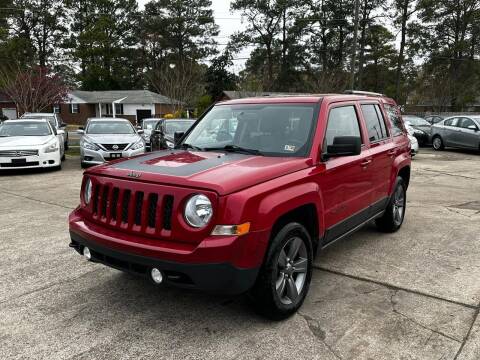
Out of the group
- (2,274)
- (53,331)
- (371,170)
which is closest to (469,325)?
(371,170)

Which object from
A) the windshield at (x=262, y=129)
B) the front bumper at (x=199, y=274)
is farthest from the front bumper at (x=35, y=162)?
the front bumper at (x=199, y=274)

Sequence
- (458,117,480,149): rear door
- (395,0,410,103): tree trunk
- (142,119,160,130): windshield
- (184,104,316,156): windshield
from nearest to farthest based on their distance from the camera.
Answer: (184,104,316,156): windshield → (458,117,480,149): rear door → (142,119,160,130): windshield → (395,0,410,103): tree trunk

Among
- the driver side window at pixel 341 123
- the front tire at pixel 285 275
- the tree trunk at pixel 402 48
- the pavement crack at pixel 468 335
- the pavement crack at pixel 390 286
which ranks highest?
the tree trunk at pixel 402 48

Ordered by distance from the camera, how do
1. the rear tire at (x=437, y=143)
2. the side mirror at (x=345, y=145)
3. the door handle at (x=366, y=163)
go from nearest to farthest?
1. the side mirror at (x=345, y=145)
2. the door handle at (x=366, y=163)
3. the rear tire at (x=437, y=143)

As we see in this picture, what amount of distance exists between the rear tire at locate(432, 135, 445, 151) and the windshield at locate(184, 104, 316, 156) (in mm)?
17379

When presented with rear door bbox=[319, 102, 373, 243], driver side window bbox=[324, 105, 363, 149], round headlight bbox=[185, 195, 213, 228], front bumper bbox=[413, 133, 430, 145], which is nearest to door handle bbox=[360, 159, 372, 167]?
rear door bbox=[319, 102, 373, 243]

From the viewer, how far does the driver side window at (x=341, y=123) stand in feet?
14.0

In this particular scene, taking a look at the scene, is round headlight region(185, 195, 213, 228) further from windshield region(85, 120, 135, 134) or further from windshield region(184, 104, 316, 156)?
windshield region(85, 120, 135, 134)

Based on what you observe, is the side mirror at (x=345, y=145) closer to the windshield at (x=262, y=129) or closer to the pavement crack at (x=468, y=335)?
the windshield at (x=262, y=129)

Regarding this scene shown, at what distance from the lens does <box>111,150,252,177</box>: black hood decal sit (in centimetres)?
340

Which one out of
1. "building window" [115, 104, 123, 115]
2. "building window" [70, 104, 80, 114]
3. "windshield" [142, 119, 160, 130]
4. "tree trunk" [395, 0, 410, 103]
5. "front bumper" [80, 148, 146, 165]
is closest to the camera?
"front bumper" [80, 148, 146, 165]

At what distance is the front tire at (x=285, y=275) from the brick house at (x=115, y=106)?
47.2m

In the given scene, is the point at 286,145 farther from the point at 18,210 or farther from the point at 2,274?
the point at 18,210

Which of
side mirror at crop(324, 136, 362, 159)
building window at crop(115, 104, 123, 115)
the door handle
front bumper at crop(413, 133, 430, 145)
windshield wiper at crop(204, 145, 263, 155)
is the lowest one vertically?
front bumper at crop(413, 133, 430, 145)
